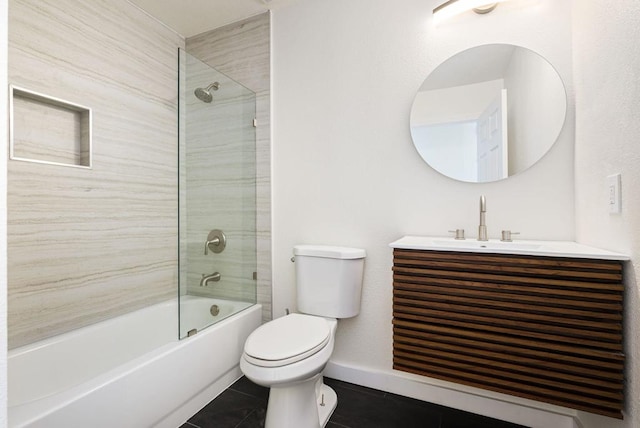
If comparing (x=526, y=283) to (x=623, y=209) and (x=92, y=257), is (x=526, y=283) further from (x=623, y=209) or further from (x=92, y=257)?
(x=92, y=257)

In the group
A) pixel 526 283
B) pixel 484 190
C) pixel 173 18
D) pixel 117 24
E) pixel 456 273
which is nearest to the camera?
pixel 526 283

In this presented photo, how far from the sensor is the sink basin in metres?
1.13

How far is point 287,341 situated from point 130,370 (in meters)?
0.62

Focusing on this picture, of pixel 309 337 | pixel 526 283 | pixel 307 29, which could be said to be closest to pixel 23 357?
pixel 309 337

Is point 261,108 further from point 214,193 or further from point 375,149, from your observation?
point 375,149

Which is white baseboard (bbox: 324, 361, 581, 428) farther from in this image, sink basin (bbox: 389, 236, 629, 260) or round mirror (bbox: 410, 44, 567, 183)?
round mirror (bbox: 410, 44, 567, 183)

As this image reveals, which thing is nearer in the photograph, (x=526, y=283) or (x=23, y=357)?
(x=526, y=283)

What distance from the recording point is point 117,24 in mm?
1886

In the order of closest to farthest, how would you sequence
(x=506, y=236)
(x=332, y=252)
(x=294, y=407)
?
(x=294, y=407) < (x=506, y=236) < (x=332, y=252)

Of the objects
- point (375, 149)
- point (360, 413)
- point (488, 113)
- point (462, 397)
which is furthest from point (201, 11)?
point (462, 397)

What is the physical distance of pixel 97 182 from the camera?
69.2 inches

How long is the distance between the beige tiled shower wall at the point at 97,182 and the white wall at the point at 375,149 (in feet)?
2.64

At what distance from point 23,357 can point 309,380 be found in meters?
1.23

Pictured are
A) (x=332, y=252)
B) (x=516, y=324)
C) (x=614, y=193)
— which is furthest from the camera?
(x=332, y=252)
